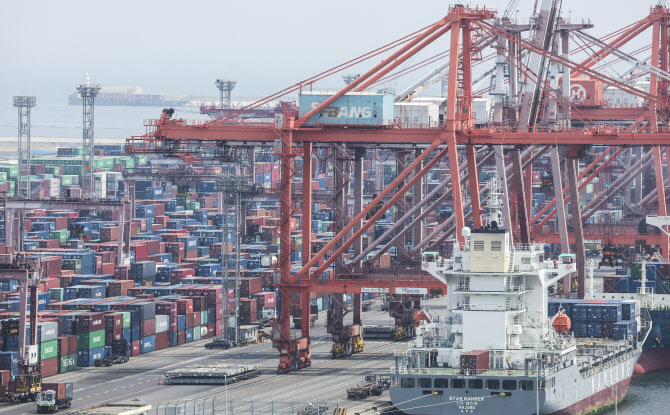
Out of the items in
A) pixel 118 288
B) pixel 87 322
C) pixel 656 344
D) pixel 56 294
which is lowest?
pixel 656 344

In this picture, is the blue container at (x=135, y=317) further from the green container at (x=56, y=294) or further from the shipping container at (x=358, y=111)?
the shipping container at (x=358, y=111)

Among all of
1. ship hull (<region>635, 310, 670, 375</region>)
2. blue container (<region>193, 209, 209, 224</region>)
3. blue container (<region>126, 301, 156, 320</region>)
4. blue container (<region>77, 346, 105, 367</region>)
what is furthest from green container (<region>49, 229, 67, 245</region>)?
ship hull (<region>635, 310, 670, 375</region>)

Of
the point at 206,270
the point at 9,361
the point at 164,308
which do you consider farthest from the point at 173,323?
the point at 9,361

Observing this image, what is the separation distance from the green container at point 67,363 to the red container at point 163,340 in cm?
862

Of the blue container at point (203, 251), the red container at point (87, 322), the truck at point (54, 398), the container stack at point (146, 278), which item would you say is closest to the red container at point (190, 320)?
the container stack at point (146, 278)

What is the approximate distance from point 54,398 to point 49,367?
1003 centimetres

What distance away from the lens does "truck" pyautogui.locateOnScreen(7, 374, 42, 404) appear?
6800cm

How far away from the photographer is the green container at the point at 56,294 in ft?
302

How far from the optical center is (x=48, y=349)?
74125 millimetres

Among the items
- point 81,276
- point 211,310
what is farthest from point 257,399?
point 81,276

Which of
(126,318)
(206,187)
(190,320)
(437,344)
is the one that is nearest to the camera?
(437,344)

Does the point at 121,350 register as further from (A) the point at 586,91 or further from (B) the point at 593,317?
Answer: (A) the point at 586,91

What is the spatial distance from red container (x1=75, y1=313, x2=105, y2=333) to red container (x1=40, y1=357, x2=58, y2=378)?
10.5 feet

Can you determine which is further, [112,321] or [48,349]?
[112,321]
